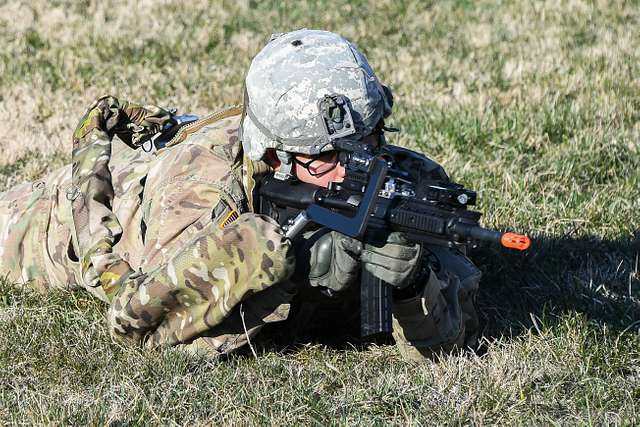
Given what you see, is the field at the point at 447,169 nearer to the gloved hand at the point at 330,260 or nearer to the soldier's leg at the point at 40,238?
the soldier's leg at the point at 40,238

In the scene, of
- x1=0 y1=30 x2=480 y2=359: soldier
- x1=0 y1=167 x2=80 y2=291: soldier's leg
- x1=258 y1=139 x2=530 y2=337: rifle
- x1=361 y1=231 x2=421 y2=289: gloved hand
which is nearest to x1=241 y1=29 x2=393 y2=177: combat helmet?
x1=0 y1=30 x2=480 y2=359: soldier

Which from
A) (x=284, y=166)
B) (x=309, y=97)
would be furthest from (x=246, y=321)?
(x=309, y=97)

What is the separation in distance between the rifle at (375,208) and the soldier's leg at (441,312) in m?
0.24

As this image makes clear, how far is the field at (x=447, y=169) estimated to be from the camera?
4.07 meters

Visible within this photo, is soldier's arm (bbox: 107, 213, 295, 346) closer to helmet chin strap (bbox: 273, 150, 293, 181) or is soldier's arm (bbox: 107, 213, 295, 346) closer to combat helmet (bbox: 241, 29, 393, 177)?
helmet chin strap (bbox: 273, 150, 293, 181)

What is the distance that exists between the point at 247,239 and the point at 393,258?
60cm

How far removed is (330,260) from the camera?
155 inches

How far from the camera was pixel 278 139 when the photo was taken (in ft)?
13.6

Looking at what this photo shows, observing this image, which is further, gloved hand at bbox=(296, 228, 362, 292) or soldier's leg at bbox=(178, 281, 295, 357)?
soldier's leg at bbox=(178, 281, 295, 357)

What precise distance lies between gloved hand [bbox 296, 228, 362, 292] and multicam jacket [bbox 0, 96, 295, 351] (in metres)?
0.12

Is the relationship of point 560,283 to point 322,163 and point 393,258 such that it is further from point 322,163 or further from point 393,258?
point 393,258

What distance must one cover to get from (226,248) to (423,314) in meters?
0.83

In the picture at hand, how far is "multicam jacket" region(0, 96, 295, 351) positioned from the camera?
13.0 feet

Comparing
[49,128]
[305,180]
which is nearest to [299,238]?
[305,180]
